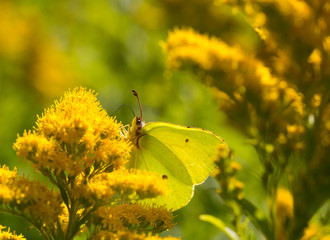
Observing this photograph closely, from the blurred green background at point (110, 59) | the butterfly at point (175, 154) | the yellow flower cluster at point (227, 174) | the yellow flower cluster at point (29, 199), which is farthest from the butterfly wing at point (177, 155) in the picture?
the blurred green background at point (110, 59)

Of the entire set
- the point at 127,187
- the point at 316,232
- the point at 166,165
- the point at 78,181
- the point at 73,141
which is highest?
the point at 166,165

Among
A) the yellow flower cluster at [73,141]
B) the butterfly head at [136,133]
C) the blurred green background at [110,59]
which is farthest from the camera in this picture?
the blurred green background at [110,59]

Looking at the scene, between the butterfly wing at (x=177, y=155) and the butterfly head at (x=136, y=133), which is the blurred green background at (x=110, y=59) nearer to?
the butterfly wing at (x=177, y=155)

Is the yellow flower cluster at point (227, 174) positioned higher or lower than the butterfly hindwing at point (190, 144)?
lower

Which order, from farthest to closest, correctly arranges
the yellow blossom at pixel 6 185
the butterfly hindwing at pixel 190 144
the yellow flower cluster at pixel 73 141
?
the butterfly hindwing at pixel 190 144 → the yellow flower cluster at pixel 73 141 → the yellow blossom at pixel 6 185

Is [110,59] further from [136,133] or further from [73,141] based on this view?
[73,141]

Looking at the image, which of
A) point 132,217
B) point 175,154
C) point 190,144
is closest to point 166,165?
point 175,154

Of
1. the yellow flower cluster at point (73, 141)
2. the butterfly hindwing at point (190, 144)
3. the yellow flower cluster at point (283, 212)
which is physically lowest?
the yellow flower cluster at point (283, 212)

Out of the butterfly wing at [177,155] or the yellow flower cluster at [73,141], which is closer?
the yellow flower cluster at [73,141]
